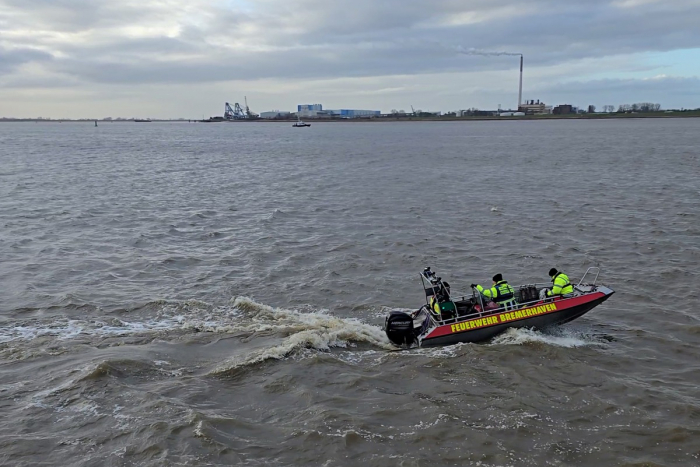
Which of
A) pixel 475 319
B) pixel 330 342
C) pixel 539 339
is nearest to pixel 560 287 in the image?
pixel 539 339

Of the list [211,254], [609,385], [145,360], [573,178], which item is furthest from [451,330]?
[573,178]

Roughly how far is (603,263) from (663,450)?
45.6ft

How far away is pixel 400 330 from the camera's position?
16.8m

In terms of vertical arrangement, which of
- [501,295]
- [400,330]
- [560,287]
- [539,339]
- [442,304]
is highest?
[560,287]

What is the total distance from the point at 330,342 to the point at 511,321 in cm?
549

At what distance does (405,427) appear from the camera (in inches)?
492

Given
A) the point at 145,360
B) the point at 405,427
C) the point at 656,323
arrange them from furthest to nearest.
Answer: the point at 656,323
the point at 145,360
the point at 405,427

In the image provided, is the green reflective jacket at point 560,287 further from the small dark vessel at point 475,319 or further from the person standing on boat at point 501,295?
the person standing on boat at point 501,295

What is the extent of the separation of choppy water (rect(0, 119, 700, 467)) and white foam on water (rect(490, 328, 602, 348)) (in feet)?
0.22

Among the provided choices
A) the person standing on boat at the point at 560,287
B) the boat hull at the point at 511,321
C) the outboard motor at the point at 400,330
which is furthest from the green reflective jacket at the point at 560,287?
the outboard motor at the point at 400,330

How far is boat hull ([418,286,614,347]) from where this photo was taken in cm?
1669

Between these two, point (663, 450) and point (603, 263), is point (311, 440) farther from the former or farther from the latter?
point (603, 263)

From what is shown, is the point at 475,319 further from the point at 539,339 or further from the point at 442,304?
the point at 539,339

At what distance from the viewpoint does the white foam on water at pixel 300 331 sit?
15.9 metres
